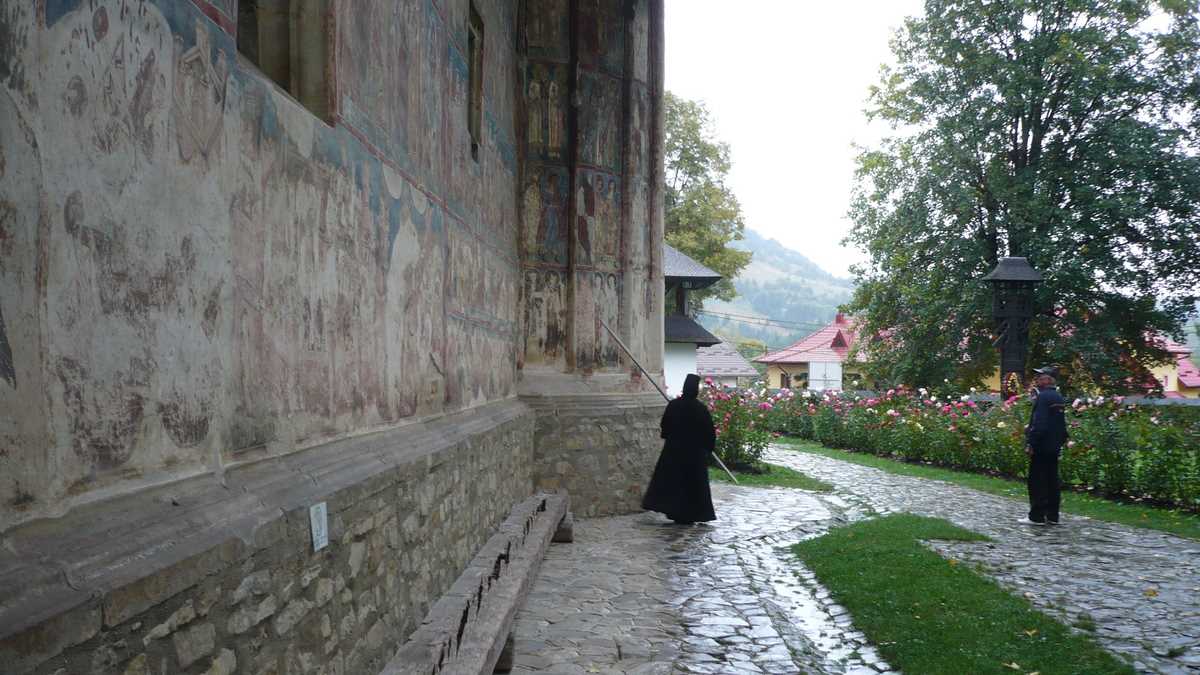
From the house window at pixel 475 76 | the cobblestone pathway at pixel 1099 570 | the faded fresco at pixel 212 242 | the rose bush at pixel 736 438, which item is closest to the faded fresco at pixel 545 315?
the house window at pixel 475 76

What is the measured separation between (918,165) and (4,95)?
26973 millimetres

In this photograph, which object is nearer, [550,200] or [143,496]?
[143,496]

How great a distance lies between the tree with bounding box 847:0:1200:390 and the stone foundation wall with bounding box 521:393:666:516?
1487 centimetres

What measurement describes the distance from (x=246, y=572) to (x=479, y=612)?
→ 100 inches

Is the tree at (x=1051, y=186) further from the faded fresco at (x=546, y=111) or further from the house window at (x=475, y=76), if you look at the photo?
the house window at (x=475, y=76)

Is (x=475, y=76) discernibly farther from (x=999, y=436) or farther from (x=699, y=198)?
(x=699, y=198)

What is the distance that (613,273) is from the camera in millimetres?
12031

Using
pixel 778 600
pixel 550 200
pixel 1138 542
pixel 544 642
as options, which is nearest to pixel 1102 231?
pixel 1138 542

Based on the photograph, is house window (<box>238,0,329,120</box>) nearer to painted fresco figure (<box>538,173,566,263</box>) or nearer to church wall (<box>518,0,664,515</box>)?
church wall (<box>518,0,664,515</box>)

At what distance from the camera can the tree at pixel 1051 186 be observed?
2306 cm

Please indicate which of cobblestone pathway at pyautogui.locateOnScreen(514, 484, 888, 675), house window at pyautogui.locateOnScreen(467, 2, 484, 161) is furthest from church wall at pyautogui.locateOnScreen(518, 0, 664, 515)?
house window at pyautogui.locateOnScreen(467, 2, 484, 161)

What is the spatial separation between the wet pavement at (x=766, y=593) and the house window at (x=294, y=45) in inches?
134

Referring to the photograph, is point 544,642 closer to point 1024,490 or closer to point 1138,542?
point 1138,542

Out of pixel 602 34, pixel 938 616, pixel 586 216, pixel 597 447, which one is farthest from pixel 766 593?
pixel 602 34
